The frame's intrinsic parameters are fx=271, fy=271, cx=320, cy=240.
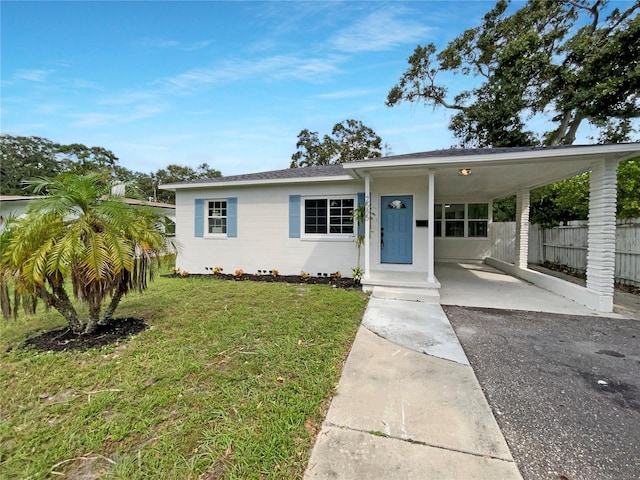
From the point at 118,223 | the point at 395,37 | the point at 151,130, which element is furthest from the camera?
the point at 151,130

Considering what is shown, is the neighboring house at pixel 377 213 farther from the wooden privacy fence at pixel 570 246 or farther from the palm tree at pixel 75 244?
the palm tree at pixel 75 244

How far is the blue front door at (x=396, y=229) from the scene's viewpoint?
7.10m

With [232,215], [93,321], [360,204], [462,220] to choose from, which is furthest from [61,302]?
[462,220]

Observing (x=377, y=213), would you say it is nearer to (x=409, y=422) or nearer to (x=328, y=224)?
(x=328, y=224)

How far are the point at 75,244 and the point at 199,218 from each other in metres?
5.60

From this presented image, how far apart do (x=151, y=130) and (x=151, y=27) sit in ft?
17.2

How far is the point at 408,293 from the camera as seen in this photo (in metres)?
5.59

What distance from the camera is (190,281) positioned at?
24.1 feet

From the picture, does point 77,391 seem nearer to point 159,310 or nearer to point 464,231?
point 159,310

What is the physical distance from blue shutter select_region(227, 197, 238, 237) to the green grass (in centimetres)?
415

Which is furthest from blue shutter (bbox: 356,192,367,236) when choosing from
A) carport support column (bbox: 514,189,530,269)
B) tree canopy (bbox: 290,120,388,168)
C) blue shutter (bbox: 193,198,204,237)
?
tree canopy (bbox: 290,120,388,168)

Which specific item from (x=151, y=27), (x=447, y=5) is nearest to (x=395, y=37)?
(x=447, y=5)

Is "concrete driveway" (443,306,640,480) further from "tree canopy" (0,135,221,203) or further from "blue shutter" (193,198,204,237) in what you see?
"tree canopy" (0,135,221,203)

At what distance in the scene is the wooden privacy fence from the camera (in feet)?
21.4
